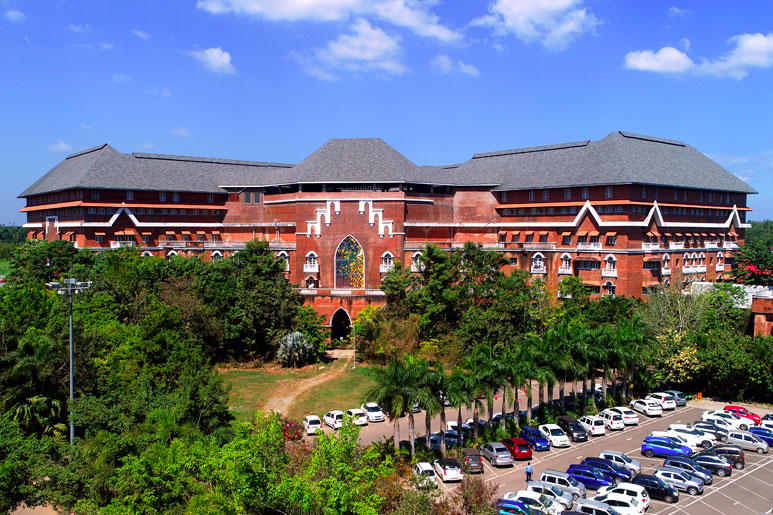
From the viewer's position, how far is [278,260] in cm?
5400

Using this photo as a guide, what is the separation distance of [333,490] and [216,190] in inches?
2247

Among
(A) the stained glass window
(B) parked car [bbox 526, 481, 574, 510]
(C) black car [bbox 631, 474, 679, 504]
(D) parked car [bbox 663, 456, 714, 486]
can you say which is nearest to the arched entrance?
(A) the stained glass window

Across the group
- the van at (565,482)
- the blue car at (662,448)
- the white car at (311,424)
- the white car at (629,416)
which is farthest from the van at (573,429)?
the white car at (311,424)

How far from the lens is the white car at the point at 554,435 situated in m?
34.6

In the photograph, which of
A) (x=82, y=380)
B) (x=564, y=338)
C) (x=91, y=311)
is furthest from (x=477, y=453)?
(x=91, y=311)

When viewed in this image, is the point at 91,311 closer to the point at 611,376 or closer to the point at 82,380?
the point at 82,380

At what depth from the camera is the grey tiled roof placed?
197 feet

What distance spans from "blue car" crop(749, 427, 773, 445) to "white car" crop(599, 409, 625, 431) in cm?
700

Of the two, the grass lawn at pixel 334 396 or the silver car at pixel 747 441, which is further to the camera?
the grass lawn at pixel 334 396

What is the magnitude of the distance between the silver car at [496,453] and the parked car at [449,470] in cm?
242

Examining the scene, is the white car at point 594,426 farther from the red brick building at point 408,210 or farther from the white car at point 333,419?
the red brick building at point 408,210

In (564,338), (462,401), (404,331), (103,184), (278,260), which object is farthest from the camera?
(103,184)

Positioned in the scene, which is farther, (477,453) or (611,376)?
(611,376)

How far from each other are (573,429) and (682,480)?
7.44 meters
